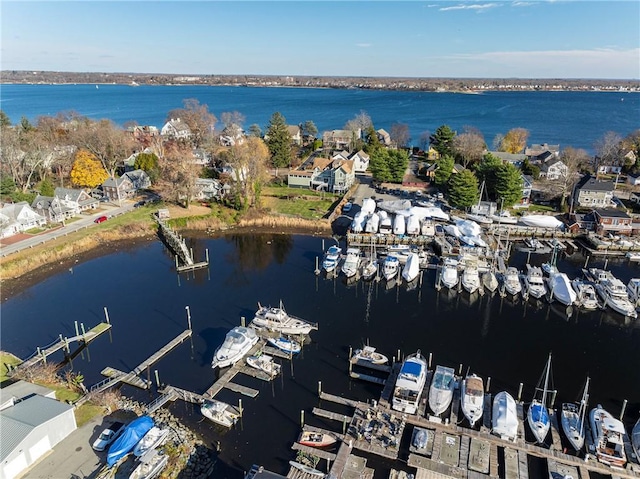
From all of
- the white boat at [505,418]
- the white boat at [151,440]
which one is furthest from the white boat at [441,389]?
the white boat at [151,440]

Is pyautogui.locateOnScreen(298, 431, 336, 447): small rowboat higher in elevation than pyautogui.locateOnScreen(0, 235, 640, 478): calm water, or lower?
higher

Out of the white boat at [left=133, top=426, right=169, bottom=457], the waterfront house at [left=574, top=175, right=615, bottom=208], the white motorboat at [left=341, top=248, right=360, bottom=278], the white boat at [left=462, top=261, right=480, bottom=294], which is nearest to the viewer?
the white boat at [left=133, top=426, right=169, bottom=457]

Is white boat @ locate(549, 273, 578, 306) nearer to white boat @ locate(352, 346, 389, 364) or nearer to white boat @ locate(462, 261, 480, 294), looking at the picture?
white boat @ locate(462, 261, 480, 294)

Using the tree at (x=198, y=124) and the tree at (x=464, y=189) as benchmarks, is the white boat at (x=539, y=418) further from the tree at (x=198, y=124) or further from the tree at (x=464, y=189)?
the tree at (x=198, y=124)

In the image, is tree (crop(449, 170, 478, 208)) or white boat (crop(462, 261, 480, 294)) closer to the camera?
white boat (crop(462, 261, 480, 294))

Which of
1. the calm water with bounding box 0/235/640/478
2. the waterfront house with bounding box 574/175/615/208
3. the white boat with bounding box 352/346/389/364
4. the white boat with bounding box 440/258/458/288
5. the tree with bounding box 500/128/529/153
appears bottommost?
the calm water with bounding box 0/235/640/478

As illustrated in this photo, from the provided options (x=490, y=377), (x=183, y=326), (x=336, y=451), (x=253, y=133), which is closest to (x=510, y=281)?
(x=490, y=377)

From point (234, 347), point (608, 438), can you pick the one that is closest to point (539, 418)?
point (608, 438)

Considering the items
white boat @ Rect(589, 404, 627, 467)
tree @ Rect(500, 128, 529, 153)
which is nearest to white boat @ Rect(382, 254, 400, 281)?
white boat @ Rect(589, 404, 627, 467)
